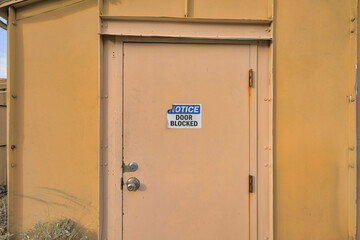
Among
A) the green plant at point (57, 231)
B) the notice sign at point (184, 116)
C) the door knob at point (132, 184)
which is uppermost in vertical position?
the notice sign at point (184, 116)

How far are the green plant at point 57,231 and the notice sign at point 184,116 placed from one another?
1.36 metres

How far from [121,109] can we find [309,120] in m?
1.88

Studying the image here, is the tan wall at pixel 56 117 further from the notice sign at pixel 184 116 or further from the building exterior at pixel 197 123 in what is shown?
the notice sign at pixel 184 116

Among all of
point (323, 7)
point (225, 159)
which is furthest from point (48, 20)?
point (323, 7)

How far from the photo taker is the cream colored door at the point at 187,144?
1.70 metres

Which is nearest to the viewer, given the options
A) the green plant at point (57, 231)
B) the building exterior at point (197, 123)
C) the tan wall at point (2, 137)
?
the green plant at point (57, 231)

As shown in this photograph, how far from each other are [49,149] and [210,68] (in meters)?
1.82

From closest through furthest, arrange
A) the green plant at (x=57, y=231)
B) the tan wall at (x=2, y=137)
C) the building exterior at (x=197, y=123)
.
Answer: the green plant at (x=57, y=231) < the building exterior at (x=197, y=123) < the tan wall at (x=2, y=137)

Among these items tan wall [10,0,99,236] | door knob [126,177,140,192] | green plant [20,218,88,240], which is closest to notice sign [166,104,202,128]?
door knob [126,177,140,192]

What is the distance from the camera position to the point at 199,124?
1.71m

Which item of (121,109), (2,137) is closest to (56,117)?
(121,109)

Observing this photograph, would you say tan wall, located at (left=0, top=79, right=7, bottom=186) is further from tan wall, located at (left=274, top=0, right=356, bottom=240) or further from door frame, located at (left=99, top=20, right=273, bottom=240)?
tan wall, located at (left=274, top=0, right=356, bottom=240)

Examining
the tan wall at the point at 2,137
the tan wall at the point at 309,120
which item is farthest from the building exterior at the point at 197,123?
the tan wall at the point at 2,137

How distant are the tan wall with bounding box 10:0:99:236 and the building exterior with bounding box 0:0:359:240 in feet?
0.04
